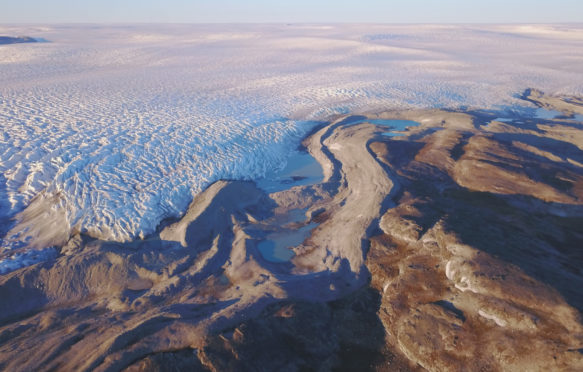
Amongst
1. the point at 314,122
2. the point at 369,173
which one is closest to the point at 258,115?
the point at 314,122

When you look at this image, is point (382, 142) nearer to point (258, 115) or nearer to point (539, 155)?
point (539, 155)

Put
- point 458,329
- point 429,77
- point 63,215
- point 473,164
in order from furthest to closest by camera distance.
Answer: point 429,77, point 473,164, point 63,215, point 458,329

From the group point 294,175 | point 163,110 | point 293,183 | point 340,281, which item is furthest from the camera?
point 163,110

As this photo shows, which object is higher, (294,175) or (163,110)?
(163,110)

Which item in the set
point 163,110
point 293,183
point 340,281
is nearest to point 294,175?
point 293,183

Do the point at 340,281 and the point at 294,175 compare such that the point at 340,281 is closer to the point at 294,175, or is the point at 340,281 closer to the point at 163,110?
the point at 294,175

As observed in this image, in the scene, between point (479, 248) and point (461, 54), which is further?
point (461, 54)
